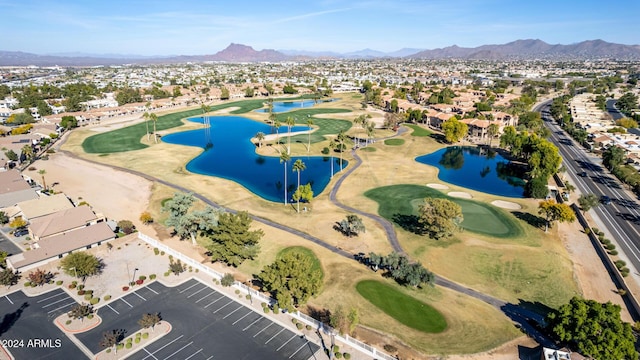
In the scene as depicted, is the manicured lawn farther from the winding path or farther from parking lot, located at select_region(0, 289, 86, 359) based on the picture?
parking lot, located at select_region(0, 289, 86, 359)

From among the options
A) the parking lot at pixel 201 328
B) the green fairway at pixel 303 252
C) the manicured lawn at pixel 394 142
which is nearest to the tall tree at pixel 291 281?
the parking lot at pixel 201 328

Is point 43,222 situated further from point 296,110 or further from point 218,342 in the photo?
point 296,110

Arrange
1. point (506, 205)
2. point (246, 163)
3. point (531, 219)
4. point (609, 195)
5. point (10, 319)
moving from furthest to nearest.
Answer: point (246, 163) → point (609, 195) → point (506, 205) → point (531, 219) → point (10, 319)

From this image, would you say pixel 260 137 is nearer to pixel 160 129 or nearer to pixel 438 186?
pixel 160 129

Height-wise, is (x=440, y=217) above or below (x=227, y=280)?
above

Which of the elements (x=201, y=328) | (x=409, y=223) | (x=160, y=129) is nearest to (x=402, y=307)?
(x=201, y=328)

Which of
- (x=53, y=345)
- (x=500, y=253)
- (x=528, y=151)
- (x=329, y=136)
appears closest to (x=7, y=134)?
(x=329, y=136)

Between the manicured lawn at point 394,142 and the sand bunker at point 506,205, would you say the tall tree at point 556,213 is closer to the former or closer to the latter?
the sand bunker at point 506,205

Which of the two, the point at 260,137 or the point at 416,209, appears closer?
the point at 416,209
